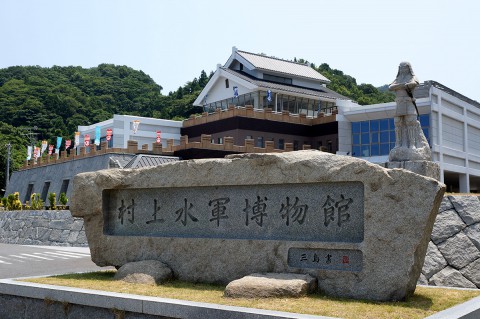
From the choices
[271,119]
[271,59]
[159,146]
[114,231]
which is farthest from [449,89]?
[114,231]

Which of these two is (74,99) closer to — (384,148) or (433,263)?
(384,148)

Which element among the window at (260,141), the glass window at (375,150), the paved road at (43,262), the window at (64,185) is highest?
the window at (260,141)

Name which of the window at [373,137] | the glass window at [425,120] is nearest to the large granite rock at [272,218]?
the glass window at [425,120]

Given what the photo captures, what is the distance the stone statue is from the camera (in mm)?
11828

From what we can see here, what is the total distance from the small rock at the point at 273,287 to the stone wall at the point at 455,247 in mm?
4005

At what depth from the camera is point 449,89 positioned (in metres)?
31.4

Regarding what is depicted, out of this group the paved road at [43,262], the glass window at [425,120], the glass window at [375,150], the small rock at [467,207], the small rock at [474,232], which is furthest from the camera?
the glass window at [375,150]

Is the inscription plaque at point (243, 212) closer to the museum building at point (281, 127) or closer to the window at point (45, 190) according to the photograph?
the museum building at point (281, 127)

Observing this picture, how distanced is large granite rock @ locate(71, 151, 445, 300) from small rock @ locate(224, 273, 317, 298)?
0.84 feet

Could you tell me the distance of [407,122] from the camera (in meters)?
12.1

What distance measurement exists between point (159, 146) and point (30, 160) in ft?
40.4

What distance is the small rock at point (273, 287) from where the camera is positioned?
618cm

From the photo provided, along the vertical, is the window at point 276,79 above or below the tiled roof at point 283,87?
above

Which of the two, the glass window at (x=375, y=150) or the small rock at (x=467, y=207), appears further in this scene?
the glass window at (x=375, y=150)
